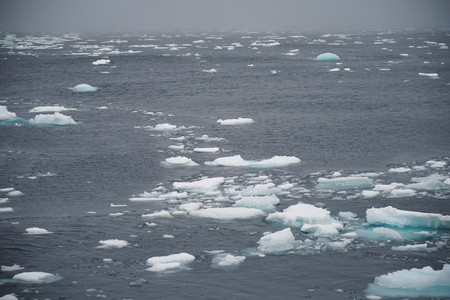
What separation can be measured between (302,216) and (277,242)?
3.29ft

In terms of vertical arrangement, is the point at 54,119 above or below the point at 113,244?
above

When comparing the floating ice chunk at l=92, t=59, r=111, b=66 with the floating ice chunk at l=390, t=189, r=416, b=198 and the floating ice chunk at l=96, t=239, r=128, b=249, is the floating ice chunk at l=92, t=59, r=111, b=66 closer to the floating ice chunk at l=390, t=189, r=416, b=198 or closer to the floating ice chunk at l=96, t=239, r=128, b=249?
the floating ice chunk at l=390, t=189, r=416, b=198

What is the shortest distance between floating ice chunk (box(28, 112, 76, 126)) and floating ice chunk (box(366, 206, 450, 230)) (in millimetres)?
12116

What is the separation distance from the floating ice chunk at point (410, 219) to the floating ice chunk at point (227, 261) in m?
2.65

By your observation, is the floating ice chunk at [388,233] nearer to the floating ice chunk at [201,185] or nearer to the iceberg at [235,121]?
the floating ice chunk at [201,185]

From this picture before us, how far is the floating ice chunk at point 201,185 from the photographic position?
13820 millimetres

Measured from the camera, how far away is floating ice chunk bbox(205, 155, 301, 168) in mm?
15562

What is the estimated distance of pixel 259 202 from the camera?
493 inches

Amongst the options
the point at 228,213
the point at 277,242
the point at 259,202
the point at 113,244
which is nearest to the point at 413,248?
the point at 277,242

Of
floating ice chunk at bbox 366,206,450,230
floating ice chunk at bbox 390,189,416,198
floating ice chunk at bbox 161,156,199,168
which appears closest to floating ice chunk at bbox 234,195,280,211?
floating ice chunk at bbox 366,206,450,230

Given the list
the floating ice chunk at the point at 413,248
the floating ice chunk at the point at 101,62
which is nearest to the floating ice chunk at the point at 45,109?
the floating ice chunk at the point at 101,62

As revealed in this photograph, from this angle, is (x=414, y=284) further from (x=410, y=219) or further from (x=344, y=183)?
(x=344, y=183)

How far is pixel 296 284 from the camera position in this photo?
9461mm

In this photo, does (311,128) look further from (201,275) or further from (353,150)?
(201,275)
